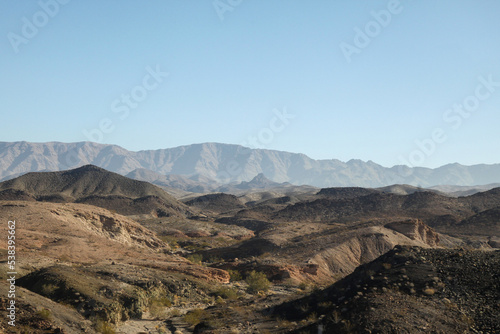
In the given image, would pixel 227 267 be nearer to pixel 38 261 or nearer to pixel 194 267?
pixel 194 267

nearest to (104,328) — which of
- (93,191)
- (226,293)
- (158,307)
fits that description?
(158,307)

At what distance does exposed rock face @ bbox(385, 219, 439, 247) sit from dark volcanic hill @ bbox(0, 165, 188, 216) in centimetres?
6035

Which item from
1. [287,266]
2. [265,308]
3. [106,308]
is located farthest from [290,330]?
[287,266]

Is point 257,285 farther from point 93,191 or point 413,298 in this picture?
point 93,191

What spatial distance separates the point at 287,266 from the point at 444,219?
159ft

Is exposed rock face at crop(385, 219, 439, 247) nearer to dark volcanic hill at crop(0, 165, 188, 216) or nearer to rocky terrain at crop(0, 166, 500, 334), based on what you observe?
rocky terrain at crop(0, 166, 500, 334)

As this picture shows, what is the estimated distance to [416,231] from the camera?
41.8 m

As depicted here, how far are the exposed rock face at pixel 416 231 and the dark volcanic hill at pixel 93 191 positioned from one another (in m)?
60.4

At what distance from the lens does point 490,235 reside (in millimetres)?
56031

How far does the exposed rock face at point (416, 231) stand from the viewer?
136ft

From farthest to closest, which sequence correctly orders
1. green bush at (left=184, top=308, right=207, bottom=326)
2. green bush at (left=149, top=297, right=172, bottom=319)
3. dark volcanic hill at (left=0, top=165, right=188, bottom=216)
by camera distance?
1. dark volcanic hill at (left=0, top=165, right=188, bottom=216)
2. green bush at (left=149, top=297, right=172, bottom=319)
3. green bush at (left=184, top=308, right=207, bottom=326)

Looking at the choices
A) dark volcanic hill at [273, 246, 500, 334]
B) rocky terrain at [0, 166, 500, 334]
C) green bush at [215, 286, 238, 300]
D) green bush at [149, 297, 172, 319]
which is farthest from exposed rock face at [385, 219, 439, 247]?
green bush at [149, 297, 172, 319]

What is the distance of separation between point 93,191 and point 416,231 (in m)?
85.4

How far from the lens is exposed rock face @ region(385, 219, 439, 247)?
1629 inches
